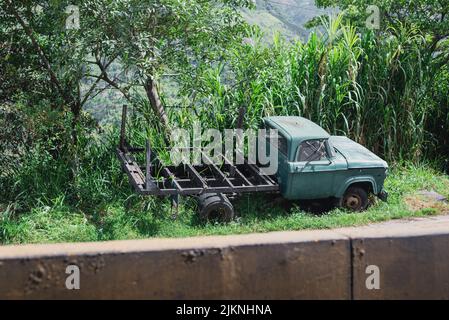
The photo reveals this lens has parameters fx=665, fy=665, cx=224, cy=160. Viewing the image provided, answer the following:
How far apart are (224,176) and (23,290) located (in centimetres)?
537

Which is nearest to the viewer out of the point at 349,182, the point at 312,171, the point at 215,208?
the point at 215,208

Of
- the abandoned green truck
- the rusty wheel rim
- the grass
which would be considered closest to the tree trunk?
the abandoned green truck

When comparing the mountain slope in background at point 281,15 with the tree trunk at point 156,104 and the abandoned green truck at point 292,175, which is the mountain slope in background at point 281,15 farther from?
the abandoned green truck at point 292,175

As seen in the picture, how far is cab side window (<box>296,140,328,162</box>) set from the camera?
8117mm

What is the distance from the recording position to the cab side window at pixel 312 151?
8.12 m

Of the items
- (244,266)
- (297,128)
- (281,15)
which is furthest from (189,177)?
(281,15)

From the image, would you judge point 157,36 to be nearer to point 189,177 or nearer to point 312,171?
point 189,177

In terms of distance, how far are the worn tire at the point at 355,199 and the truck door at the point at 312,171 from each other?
1.03 feet

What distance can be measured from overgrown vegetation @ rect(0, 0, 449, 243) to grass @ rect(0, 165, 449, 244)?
0.02 metres

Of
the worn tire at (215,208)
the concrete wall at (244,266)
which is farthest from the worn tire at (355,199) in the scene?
the concrete wall at (244,266)

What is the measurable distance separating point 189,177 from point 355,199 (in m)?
2.14

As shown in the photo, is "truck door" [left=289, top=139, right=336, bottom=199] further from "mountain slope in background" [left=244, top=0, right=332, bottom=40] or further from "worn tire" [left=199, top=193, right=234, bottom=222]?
"mountain slope in background" [left=244, top=0, right=332, bottom=40]

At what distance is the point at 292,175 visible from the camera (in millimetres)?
8023

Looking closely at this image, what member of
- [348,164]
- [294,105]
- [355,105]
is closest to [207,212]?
[348,164]
